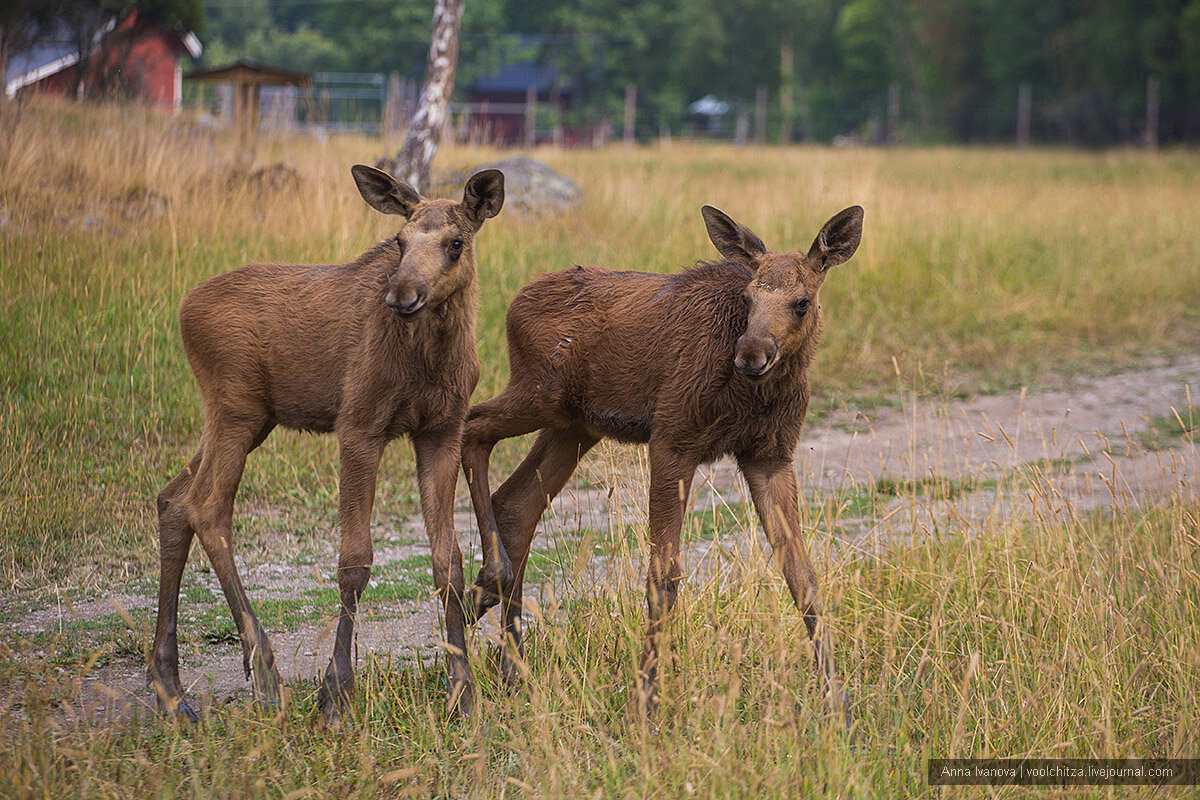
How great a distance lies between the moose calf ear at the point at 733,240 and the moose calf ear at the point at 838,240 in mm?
244

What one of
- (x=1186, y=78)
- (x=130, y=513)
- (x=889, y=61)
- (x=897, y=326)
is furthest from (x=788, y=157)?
(x=889, y=61)

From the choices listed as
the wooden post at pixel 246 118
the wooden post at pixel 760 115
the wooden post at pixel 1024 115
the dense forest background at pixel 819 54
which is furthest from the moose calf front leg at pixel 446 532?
the wooden post at pixel 1024 115

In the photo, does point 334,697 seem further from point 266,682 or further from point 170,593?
point 170,593

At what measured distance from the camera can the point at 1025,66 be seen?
4472 centimetres

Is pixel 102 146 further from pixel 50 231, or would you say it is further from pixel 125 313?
pixel 125 313

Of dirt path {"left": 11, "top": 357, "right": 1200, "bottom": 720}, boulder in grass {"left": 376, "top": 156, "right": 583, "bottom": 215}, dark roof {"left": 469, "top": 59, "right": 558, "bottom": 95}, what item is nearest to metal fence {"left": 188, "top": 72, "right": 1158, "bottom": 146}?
dark roof {"left": 469, "top": 59, "right": 558, "bottom": 95}

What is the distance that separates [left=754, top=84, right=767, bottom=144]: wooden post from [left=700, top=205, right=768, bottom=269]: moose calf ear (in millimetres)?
37867

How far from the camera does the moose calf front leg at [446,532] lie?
14.5 feet

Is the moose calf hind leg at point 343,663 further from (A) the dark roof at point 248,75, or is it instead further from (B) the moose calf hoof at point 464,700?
(A) the dark roof at point 248,75

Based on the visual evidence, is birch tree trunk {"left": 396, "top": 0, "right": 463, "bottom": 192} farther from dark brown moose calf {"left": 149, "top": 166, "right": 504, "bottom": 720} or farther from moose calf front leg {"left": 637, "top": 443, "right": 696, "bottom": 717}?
moose calf front leg {"left": 637, "top": 443, "right": 696, "bottom": 717}

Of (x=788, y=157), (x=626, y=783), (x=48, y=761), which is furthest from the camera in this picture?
(x=788, y=157)

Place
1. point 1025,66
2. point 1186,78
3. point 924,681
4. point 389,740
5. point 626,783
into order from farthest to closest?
point 1025,66 → point 1186,78 → point 924,681 → point 389,740 → point 626,783

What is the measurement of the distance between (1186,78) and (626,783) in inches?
1590

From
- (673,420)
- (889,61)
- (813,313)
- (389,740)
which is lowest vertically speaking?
(389,740)
